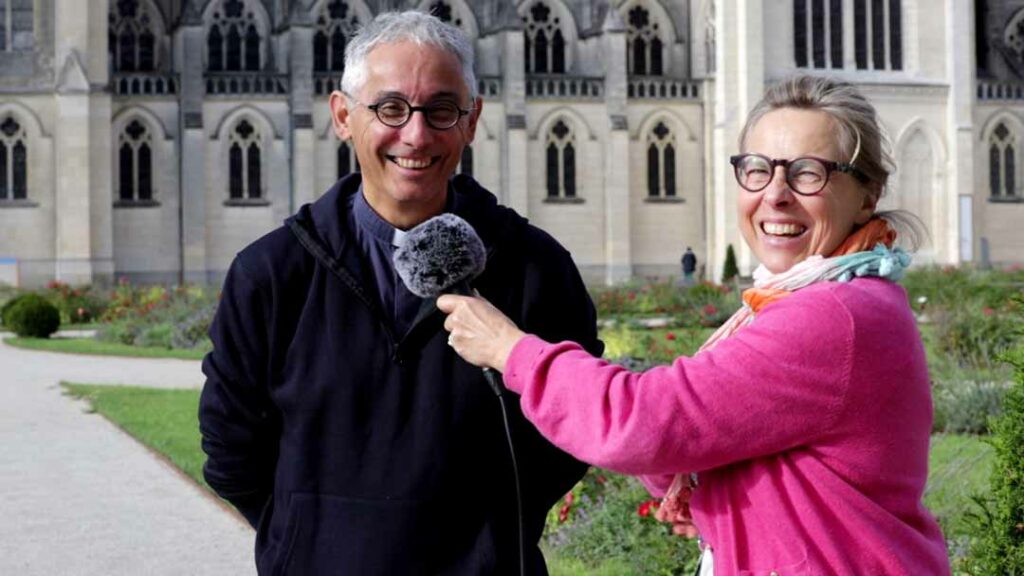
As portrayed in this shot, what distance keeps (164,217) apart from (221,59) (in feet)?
14.6

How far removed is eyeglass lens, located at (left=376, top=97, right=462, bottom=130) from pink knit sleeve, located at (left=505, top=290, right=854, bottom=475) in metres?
0.74

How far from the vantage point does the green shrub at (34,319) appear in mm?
24438

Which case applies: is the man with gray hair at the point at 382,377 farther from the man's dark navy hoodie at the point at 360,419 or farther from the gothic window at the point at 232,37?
the gothic window at the point at 232,37

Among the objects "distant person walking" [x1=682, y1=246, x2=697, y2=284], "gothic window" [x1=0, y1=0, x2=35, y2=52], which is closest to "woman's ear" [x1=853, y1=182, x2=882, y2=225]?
"distant person walking" [x1=682, y1=246, x2=697, y2=284]

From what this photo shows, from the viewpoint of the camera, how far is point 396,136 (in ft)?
10.0

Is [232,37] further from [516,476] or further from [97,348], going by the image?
[516,476]

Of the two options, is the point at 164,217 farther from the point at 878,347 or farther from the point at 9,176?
the point at 878,347

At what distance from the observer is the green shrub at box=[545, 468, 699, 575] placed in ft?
21.3

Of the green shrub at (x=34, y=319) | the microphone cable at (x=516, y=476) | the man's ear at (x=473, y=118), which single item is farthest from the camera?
the green shrub at (x=34, y=319)

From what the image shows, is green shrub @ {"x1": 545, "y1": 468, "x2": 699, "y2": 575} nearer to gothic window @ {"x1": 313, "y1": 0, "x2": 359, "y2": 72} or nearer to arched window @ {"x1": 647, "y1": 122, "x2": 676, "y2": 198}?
arched window @ {"x1": 647, "y1": 122, "x2": 676, "y2": 198}

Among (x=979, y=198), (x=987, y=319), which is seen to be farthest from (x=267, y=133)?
(x=987, y=319)

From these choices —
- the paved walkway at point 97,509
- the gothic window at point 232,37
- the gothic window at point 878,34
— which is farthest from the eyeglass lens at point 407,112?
the gothic window at point 878,34

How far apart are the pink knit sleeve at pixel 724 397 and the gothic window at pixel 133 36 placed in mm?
34924

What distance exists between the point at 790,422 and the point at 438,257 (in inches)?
28.4
